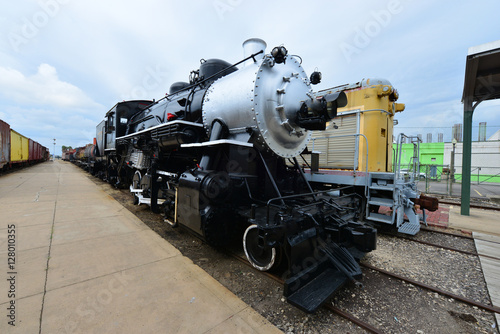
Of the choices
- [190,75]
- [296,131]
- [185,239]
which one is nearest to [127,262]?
[185,239]

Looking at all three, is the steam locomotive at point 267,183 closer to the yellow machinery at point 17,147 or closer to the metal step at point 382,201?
the metal step at point 382,201

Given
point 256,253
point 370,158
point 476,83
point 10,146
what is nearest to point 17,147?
point 10,146

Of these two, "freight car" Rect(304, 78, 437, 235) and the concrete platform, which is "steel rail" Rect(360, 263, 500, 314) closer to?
"freight car" Rect(304, 78, 437, 235)

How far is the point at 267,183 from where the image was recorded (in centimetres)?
387

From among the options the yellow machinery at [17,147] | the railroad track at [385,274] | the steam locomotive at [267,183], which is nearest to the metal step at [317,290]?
the steam locomotive at [267,183]

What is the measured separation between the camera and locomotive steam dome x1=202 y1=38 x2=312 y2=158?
3.40 metres

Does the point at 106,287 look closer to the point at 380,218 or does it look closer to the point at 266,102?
the point at 266,102

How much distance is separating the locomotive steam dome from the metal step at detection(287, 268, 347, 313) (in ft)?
6.06

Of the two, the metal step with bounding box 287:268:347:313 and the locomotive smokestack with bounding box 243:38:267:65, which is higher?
the locomotive smokestack with bounding box 243:38:267:65

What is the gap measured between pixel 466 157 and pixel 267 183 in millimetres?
7400

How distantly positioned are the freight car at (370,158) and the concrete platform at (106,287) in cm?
348

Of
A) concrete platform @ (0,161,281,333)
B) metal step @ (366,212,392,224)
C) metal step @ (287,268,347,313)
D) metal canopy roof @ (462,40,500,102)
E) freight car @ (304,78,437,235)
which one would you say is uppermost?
metal canopy roof @ (462,40,500,102)

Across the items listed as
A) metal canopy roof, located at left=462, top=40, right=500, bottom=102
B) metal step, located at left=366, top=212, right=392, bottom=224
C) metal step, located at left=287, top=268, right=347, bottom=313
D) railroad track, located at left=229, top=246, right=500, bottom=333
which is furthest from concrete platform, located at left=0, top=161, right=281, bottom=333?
metal canopy roof, located at left=462, top=40, right=500, bottom=102

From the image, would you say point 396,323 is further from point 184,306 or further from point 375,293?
point 184,306
